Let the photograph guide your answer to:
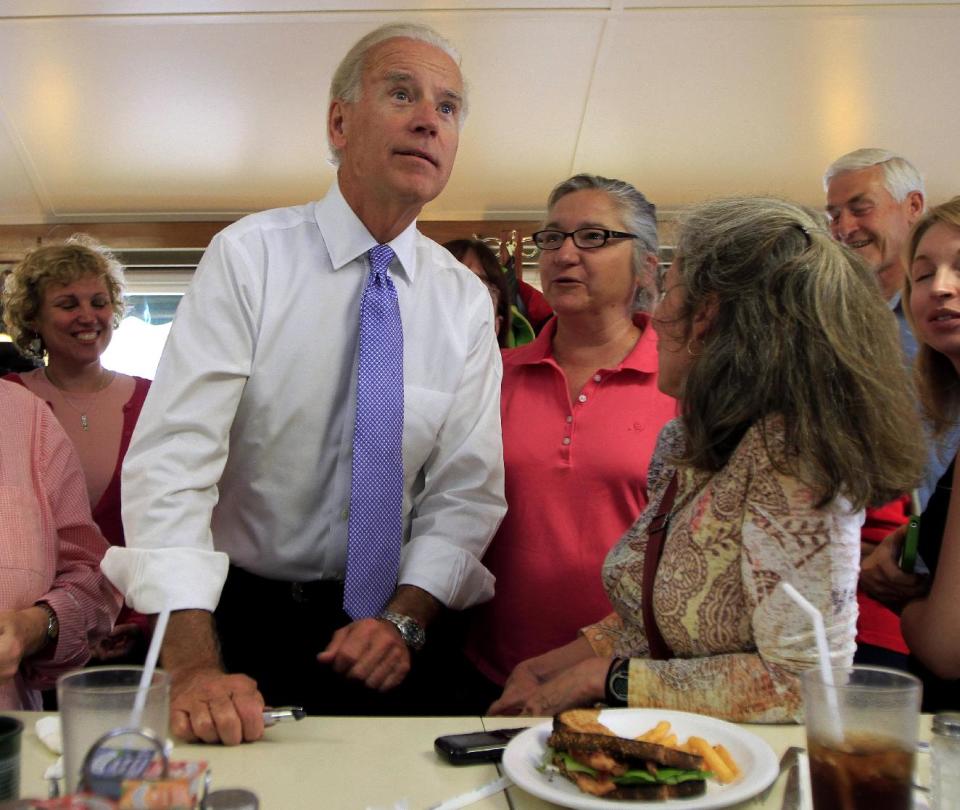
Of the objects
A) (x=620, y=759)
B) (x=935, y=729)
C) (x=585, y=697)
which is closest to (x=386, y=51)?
(x=585, y=697)

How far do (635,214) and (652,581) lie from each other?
1.16 meters

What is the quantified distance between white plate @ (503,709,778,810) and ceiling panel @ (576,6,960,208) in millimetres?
2443

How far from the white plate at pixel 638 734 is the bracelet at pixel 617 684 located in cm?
12

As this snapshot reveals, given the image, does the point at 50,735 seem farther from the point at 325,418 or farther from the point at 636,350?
the point at 636,350

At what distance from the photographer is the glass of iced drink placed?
34.4 inches

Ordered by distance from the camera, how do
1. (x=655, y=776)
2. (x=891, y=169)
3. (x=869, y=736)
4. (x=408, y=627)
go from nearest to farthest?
(x=869, y=736), (x=655, y=776), (x=408, y=627), (x=891, y=169)

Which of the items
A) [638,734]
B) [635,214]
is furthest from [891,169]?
[638,734]

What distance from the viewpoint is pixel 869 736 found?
34.5 inches

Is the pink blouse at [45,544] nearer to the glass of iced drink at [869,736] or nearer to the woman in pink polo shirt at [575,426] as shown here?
the woman in pink polo shirt at [575,426]

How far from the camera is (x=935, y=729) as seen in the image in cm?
90

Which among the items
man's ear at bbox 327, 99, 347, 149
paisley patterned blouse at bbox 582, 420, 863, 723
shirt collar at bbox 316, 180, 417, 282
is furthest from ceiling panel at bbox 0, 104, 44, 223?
paisley patterned blouse at bbox 582, 420, 863, 723

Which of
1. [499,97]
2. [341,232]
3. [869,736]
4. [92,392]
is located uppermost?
[499,97]

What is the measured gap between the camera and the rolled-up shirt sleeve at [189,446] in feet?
5.08

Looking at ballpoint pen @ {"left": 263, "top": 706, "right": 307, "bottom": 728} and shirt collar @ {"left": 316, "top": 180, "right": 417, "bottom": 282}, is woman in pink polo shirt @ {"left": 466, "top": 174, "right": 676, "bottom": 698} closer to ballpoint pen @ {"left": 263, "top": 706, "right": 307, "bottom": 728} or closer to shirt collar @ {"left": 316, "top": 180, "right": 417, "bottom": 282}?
shirt collar @ {"left": 316, "top": 180, "right": 417, "bottom": 282}
